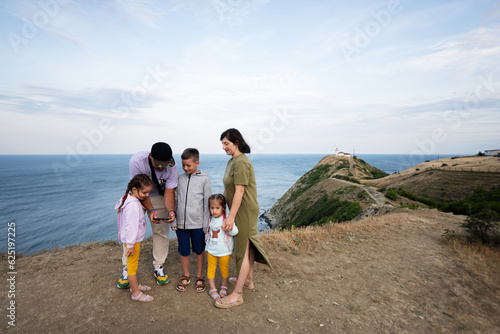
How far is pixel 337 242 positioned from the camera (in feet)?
22.1

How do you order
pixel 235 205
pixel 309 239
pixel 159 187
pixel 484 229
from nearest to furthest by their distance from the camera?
1. pixel 235 205
2. pixel 159 187
3. pixel 309 239
4. pixel 484 229

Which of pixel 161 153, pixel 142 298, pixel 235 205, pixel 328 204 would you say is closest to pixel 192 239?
pixel 142 298

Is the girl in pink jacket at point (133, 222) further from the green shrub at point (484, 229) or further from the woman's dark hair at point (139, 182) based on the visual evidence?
the green shrub at point (484, 229)

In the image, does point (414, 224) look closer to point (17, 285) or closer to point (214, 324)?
point (214, 324)

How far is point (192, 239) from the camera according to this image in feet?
12.7

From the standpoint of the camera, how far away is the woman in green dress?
10.7 feet

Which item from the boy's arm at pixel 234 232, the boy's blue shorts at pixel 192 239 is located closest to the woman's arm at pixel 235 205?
the boy's arm at pixel 234 232

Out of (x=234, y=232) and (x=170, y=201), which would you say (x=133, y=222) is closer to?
(x=170, y=201)

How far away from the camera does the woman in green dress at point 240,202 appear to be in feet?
10.7

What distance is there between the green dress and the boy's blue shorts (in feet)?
2.17

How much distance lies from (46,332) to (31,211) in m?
→ 58.7

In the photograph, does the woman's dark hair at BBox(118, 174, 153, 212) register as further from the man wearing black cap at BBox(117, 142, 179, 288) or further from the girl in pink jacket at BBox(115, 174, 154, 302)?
the man wearing black cap at BBox(117, 142, 179, 288)

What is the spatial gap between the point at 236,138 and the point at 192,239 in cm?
190

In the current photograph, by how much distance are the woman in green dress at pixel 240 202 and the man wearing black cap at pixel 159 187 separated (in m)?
0.92
